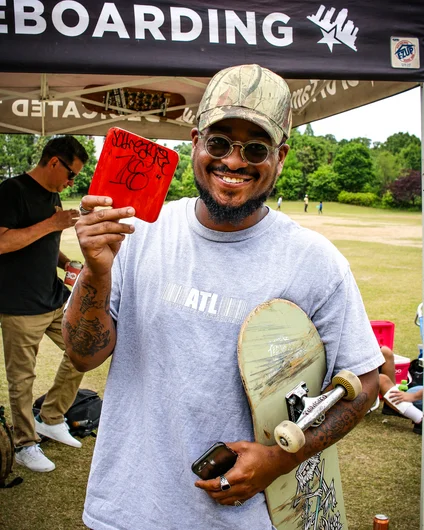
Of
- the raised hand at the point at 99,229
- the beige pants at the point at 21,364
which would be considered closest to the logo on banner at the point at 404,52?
the raised hand at the point at 99,229

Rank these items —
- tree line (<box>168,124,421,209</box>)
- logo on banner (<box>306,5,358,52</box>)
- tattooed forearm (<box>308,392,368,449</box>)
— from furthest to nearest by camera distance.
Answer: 1. tree line (<box>168,124,421,209</box>)
2. logo on banner (<box>306,5,358,52</box>)
3. tattooed forearm (<box>308,392,368,449</box>)

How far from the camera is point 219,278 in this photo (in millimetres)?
1646

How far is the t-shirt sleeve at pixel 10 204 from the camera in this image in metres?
4.26

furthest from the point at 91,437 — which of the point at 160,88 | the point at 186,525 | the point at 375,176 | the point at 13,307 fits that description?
the point at 375,176

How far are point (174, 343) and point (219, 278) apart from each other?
0.71 feet

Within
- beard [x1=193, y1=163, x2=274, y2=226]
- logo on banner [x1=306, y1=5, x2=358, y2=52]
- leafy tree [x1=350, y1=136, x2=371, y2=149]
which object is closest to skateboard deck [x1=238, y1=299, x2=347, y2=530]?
beard [x1=193, y1=163, x2=274, y2=226]

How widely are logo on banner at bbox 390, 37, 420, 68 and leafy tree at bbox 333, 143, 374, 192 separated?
77689 mm

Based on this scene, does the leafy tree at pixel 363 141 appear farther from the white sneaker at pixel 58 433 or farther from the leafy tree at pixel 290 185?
the white sneaker at pixel 58 433

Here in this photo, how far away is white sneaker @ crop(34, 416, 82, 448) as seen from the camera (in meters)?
4.86

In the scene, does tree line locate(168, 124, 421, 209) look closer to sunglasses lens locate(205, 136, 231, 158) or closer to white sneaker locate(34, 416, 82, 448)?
white sneaker locate(34, 416, 82, 448)

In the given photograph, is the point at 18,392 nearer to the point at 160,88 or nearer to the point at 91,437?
the point at 91,437

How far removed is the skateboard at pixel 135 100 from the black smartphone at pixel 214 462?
4695 millimetres

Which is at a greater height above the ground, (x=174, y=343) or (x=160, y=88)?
(x=160, y=88)

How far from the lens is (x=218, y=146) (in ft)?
5.51
